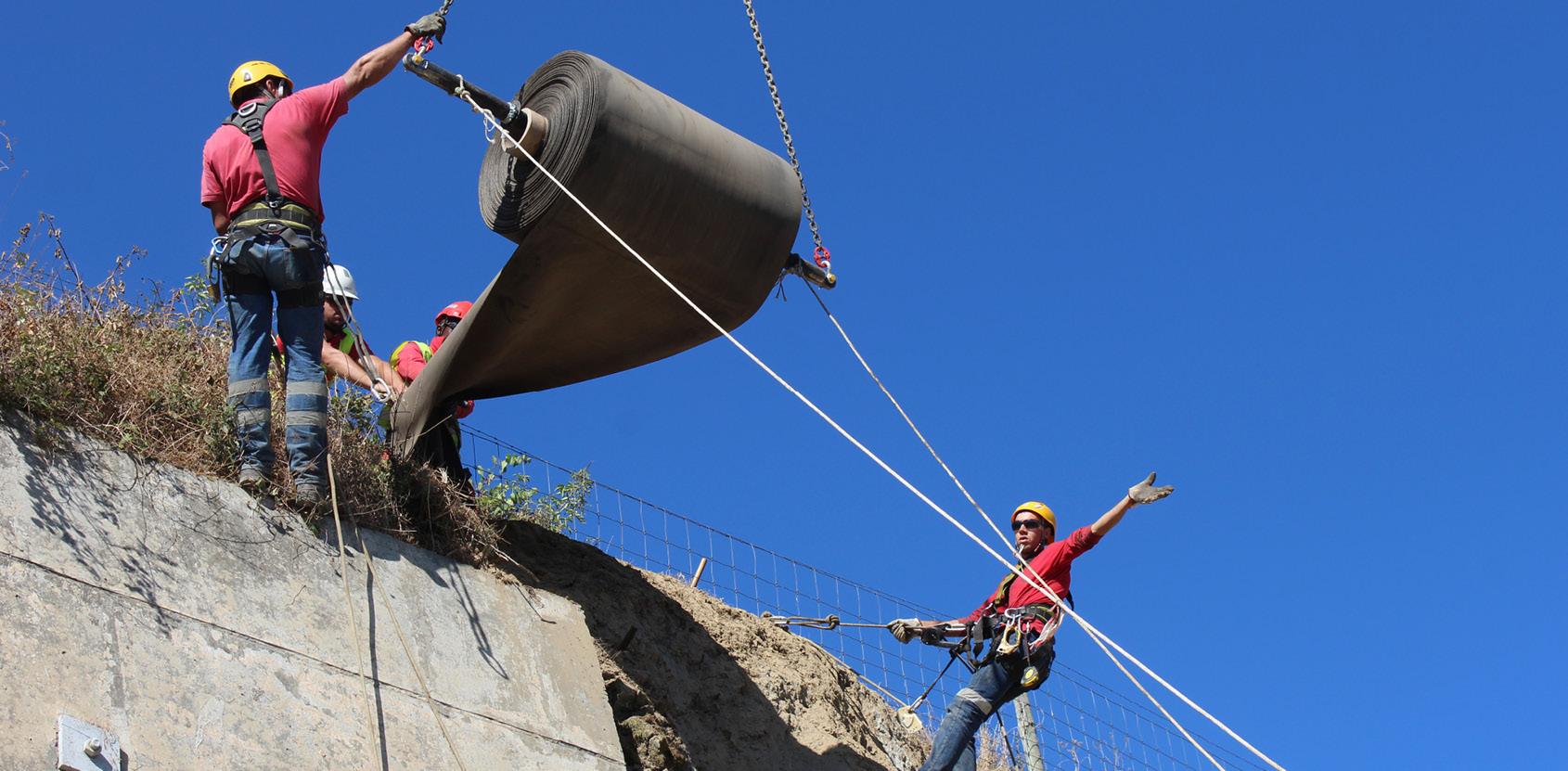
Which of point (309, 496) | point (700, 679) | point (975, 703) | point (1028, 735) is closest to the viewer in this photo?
point (309, 496)

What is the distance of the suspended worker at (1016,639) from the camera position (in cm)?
763

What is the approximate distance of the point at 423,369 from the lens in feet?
25.6

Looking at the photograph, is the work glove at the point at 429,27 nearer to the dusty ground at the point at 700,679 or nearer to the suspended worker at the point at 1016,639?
the dusty ground at the point at 700,679

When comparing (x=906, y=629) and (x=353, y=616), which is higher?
(x=906, y=629)

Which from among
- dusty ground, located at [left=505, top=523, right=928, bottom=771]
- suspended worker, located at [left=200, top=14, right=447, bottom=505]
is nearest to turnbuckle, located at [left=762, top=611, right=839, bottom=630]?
dusty ground, located at [left=505, top=523, right=928, bottom=771]

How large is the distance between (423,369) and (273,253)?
160cm

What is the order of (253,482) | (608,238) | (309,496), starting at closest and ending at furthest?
(253,482)
(309,496)
(608,238)

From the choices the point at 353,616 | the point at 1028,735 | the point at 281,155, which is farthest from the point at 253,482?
the point at 1028,735

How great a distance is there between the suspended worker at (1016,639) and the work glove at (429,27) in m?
3.39

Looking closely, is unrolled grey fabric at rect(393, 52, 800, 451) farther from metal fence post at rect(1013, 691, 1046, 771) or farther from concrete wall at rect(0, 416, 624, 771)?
metal fence post at rect(1013, 691, 1046, 771)

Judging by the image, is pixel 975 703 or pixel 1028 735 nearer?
pixel 975 703

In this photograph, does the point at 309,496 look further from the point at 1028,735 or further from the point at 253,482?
the point at 1028,735

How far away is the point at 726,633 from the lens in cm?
879

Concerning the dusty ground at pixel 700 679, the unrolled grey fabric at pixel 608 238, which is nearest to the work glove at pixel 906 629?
the dusty ground at pixel 700 679
